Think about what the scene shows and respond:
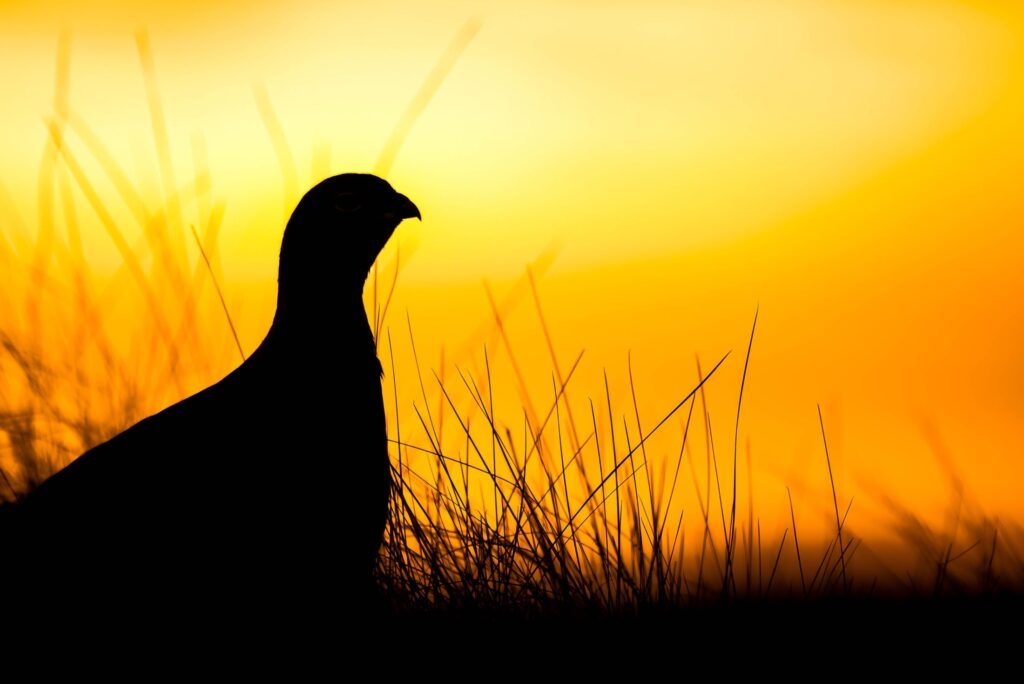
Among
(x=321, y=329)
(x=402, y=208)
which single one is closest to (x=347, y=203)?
(x=402, y=208)

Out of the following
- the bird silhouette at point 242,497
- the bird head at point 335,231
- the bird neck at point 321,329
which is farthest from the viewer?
the bird head at point 335,231

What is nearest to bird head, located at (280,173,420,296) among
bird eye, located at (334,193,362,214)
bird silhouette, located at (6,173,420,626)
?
bird eye, located at (334,193,362,214)

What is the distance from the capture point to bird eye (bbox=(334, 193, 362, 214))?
12.5ft

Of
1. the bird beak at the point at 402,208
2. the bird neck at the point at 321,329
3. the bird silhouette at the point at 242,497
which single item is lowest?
the bird silhouette at the point at 242,497

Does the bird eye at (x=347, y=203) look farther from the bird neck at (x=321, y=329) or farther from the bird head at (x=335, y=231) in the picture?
the bird neck at (x=321, y=329)

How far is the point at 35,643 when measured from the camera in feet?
10.6

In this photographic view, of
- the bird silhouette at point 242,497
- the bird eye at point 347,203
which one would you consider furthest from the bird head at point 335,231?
the bird silhouette at point 242,497

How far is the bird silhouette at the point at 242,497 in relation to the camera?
3.29 meters

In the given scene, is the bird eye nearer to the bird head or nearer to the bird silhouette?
the bird head

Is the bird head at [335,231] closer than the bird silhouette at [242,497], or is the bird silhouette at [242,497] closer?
the bird silhouette at [242,497]

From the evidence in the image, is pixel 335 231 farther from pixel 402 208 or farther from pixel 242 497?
pixel 242 497

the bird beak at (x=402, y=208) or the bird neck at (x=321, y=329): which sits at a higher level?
the bird beak at (x=402, y=208)

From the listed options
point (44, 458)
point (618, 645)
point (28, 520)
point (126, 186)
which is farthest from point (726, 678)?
point (126, 186)

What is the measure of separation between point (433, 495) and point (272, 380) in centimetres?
79
